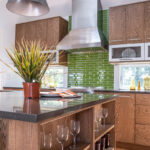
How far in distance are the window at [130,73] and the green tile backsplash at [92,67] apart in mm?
222

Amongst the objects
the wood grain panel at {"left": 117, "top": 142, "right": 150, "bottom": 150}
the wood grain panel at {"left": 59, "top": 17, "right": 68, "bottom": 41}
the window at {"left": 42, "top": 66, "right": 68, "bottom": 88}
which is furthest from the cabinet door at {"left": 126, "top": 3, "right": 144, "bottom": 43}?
the wood grain panel at {"left": 117, "top": 142, "right": 150, "bottom": 150}

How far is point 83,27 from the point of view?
13.6ft

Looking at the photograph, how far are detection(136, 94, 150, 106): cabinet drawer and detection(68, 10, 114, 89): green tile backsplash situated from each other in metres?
0.96

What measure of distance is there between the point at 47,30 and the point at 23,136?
12.3ft

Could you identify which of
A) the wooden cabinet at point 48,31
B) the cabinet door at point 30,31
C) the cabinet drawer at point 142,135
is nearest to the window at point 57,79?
the wooden cabinet at point 48,31

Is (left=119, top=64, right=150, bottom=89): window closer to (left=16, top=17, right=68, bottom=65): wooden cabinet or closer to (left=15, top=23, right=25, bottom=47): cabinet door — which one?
(left=16, top=17, right=68, bottom=65): wooden cabinet

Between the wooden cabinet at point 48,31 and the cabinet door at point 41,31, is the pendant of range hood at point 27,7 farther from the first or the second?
the cabinet door at point 41,31

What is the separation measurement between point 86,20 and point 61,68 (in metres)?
1.32

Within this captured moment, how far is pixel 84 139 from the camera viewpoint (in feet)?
5.10

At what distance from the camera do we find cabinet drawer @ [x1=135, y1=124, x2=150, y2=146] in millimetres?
3102

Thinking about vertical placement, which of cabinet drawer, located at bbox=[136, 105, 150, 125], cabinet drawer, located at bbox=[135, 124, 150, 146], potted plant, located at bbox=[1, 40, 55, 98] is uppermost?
potted plant, located at bbox=[1, 40, 55, 98]

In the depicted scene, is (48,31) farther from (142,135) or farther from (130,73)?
(142,135)

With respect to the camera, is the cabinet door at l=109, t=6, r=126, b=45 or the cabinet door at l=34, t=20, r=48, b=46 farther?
the cabinet door at l=34, t=20, r=48, b=46

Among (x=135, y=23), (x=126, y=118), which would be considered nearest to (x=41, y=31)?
(x=135, y=23)
